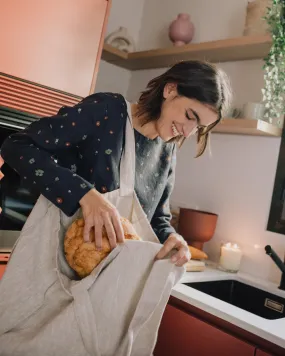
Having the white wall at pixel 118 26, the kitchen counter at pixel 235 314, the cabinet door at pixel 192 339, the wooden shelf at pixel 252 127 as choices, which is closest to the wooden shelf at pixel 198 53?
the white wall at pixel 118 26

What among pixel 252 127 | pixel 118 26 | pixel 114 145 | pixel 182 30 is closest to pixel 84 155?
pixel 114 145

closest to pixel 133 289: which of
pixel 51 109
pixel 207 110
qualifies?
pixel 207 110

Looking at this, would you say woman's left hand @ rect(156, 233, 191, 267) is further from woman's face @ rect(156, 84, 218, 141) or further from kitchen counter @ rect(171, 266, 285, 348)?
kitchen counter @ rect(171, 266, 285, 348)

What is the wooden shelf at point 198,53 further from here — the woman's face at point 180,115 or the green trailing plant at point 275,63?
the woman's face at point 180,115

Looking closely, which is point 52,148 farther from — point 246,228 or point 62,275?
point 246,228

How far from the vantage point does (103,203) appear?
2.45 ft

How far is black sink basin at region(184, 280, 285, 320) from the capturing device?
153cm

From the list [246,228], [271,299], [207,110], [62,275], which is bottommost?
[271,299]

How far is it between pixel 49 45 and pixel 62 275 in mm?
1177

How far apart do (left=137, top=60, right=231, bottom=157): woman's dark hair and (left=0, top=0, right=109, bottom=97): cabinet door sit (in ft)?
2.50

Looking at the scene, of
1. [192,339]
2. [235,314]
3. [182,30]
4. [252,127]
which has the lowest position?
[192,339]

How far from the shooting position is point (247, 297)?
1.67 meters

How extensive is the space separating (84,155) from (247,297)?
3.58 ft

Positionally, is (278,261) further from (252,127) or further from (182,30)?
(182,30)
